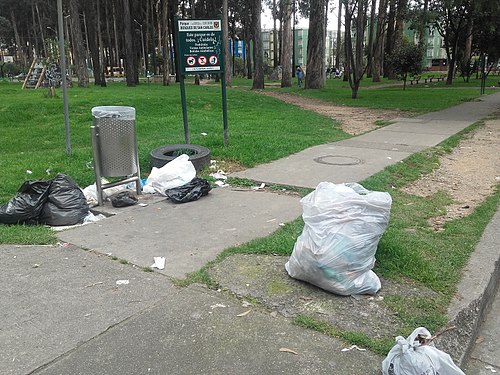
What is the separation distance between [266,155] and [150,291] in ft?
16.4

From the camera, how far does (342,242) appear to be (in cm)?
314

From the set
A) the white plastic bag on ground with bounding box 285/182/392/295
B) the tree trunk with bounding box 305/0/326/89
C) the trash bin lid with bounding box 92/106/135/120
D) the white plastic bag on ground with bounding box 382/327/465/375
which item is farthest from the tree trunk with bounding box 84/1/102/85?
the white plastic bag on ground with bounding box 382/327/465/375

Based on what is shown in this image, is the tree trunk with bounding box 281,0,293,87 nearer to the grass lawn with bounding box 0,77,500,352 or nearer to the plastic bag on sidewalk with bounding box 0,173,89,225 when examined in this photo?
the grass lawn with bounding box 0,77,500,352

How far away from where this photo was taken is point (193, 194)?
5582 millimetres

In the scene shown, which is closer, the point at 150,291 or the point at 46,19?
the point at 150,291

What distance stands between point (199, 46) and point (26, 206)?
402 cm

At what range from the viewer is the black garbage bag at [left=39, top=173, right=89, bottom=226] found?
16.3 ft

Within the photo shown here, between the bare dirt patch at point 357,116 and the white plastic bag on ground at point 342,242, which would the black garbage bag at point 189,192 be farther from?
the bare dirt patch at point 357,116

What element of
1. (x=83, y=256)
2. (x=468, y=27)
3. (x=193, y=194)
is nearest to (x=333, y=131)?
(x=193, y=194)

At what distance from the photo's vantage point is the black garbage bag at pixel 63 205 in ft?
16.3

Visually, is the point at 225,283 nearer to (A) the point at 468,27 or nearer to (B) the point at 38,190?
(B) the point at 38,190

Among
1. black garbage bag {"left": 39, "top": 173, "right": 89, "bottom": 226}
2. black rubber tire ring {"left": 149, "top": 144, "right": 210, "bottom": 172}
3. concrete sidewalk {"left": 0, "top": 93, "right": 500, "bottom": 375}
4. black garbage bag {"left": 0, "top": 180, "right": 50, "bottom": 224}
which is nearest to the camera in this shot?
concrete sidewalk {"left": 0, "top": 93, "right": 500, "bottom": 375}

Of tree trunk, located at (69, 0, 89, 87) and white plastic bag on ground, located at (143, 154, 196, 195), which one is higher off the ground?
tree trunk, located at (69, 0, 89, 87)

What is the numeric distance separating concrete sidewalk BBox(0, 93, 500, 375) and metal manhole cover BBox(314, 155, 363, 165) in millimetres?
2455
